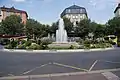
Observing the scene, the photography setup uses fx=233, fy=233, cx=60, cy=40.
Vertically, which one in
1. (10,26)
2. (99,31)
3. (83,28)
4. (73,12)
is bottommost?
(99,31)

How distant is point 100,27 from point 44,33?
1653 centimetres

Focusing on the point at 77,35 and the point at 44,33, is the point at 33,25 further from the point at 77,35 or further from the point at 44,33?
the point at 77,35

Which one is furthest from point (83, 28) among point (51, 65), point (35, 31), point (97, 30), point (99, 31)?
point (51, 65)

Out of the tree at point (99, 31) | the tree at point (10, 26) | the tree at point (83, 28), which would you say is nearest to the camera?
the tree at point (10, 26)

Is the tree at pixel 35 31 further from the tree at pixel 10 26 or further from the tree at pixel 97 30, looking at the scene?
the tree at pixel 97 30

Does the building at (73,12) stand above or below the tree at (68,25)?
above

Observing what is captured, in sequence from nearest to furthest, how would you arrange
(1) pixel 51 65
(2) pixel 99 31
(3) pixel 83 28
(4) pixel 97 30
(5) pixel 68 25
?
(1) pixel 51 65 < (2) pixel 99 31 < (4) pixel 97 30 < (3) pixel 83 28 < (5) pixel 68 25

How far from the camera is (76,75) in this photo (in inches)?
437

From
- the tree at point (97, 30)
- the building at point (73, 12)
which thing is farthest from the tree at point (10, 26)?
the tree at point (97, 30)

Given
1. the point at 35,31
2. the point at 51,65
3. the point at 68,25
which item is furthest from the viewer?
the point at 68,25

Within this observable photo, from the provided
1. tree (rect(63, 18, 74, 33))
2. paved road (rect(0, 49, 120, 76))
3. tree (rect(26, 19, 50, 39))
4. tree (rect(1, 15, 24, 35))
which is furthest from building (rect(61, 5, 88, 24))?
paved road (rect(0, 49, 120, 76))

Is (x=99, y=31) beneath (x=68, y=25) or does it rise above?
Answer: beneath

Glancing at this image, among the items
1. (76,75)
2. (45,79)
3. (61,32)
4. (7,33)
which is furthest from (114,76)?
(7,33)

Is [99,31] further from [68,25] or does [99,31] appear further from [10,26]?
[10,26]
